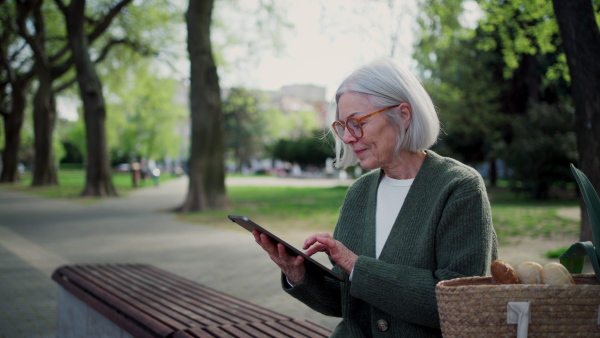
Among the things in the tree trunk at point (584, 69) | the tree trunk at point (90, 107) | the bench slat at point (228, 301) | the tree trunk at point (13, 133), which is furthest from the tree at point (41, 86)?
the bench slat at point (228, 301)

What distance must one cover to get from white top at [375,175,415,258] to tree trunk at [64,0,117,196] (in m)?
21.1

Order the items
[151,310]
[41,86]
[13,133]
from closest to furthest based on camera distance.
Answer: [151,310] < [41,86] < [13,133]

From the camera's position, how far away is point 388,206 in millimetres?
2285

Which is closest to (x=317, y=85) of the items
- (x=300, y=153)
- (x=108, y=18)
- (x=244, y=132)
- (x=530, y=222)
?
(x=108, y=18)

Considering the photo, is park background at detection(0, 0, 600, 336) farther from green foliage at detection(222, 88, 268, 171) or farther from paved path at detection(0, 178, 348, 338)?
green foliage at detection(222, 88, 268, 171)

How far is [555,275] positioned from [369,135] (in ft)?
2.66

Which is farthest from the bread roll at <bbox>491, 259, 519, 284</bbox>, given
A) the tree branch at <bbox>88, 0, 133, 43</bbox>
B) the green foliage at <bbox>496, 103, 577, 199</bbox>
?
the tree branch at <bbox>88, 0, 133, 43</bbox>

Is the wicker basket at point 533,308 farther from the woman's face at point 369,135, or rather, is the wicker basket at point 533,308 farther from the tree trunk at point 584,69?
the tree trunk at point 584,69

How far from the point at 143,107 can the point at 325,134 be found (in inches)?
1626

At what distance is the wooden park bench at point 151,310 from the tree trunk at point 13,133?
31996 millimetres

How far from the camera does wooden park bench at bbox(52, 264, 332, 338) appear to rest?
328 centimetres

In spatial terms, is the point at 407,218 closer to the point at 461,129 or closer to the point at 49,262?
the point at 49,262

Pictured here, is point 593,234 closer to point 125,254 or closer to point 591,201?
point 591,201

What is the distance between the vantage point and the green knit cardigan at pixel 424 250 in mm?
1977
